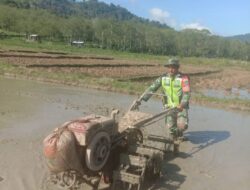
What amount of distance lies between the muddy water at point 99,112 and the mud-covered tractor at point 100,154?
2.30ft

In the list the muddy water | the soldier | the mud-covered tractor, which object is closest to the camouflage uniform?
the soldier

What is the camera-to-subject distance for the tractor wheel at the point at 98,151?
211 inches

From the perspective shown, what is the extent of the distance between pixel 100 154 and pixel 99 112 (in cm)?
720

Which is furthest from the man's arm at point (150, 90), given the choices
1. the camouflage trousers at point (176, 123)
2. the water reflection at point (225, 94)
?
the water reflection at point (225, 94)

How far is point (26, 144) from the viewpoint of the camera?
8.34m

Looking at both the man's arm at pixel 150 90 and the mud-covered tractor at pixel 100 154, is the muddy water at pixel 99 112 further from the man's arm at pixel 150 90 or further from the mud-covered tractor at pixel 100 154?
the man's arm at pixel 150 90

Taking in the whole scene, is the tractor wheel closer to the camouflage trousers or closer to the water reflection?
the camouflage trousers

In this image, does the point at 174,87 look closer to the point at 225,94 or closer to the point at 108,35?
the point at 225,94

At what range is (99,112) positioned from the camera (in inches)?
503

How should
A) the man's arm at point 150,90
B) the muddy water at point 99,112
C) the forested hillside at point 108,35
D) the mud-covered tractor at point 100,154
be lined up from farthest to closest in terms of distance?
the forested hillside at point 108,35
the man's arm at point 150,90
the muddy water at point 99,112
the mud-covered tractor at point 100,154

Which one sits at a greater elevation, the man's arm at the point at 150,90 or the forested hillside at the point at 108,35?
the forested hillside at the point at 108,35

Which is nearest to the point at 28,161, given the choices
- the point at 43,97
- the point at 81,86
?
the point at 43,97

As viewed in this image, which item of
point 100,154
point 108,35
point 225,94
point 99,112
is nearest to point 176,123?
point 100,154

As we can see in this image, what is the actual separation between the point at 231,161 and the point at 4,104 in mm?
6850
